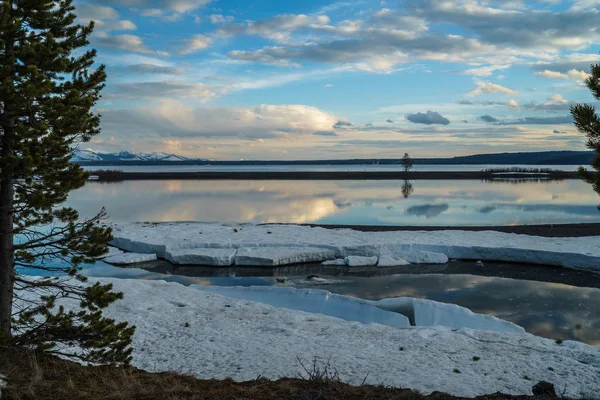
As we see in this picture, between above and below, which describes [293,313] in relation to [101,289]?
below

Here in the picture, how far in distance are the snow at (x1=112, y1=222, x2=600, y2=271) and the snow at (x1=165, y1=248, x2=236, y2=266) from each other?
1.69 feet

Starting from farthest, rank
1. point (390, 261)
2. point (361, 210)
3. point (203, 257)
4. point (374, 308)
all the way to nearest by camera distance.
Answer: point (361, 210), point (203, 257), point (390, 261), point (374, 308)

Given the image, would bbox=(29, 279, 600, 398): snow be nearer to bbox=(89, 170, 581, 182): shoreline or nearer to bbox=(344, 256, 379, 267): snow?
bbox=(344, 256, 379, 267): snow

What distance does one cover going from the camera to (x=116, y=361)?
28.6 ft

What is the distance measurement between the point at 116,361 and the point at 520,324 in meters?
11.3

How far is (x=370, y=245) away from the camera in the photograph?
25.1m

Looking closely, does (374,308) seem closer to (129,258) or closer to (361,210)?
(129,258)

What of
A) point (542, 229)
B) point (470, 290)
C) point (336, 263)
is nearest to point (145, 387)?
point (470, 290)

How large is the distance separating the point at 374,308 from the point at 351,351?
4.17m

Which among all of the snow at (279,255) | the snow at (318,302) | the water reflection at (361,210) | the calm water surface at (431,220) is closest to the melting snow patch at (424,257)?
the calm water surface at (431,220)

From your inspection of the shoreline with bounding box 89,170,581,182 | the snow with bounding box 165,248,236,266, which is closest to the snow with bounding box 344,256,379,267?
the snow with bounding box 165,248,236,266

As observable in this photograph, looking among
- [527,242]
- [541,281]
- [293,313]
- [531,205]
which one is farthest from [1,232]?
[531,205]

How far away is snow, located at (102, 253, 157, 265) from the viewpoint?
2358cm

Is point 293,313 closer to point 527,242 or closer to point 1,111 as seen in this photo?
point 1,111
